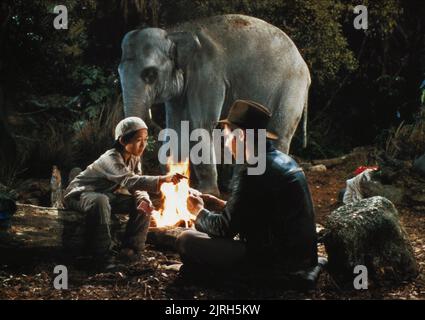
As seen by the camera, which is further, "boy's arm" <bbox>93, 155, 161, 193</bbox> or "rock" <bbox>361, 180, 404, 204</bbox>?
"rock" <bbox>361, 180, 404, 204</bbox>

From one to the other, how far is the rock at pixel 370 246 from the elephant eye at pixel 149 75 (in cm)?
278

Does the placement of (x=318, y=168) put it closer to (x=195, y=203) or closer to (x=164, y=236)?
(x=164, y=236)

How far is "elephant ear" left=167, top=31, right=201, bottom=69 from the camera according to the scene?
711 centimetres

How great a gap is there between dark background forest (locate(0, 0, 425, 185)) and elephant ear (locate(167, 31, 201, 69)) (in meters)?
2.10

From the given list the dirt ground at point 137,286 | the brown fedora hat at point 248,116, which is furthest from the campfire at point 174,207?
the brown fedora hat at point 248,116

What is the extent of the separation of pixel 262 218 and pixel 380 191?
12.3 ft

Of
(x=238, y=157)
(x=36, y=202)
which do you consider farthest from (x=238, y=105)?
(x=36, y=202)

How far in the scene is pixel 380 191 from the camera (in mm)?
7812

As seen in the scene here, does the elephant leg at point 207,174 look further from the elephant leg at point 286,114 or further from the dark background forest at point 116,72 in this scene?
the dark background forest at point 116,72

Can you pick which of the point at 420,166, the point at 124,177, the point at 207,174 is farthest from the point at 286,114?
the point at 124,177

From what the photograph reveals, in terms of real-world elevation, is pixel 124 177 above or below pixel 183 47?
below

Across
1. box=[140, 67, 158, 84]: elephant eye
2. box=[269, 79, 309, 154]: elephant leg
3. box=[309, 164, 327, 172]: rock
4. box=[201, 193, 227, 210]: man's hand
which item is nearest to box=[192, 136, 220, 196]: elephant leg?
box=[269, 79, 309, 154]: elephant leg

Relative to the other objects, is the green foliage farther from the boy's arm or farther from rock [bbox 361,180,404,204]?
the boy's arm

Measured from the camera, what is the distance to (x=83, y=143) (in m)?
8.80
